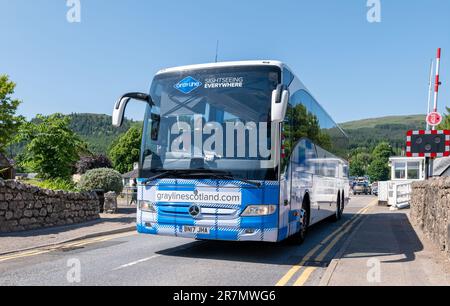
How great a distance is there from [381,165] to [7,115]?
110m

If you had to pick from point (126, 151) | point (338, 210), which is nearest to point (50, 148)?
point (338, 210)

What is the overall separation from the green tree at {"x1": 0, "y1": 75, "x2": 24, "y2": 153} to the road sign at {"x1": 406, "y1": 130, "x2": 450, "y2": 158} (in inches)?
536

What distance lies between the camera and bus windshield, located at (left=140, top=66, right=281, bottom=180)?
25.1 feet

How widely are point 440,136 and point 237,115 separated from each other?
10241mm

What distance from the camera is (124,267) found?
7328 millimetres

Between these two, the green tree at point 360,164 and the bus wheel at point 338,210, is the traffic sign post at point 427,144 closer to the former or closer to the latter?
the bus wheel at point 338,210

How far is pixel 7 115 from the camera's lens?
13844 mm

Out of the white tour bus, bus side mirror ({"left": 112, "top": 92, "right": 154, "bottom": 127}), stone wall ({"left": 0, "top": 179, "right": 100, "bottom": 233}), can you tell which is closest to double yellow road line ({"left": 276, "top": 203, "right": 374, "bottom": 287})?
the white tour bus

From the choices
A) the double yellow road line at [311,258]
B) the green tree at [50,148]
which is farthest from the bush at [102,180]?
the double yellow road line at [311,258]

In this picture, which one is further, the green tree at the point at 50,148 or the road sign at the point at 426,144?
the green tree at the point at 50,148

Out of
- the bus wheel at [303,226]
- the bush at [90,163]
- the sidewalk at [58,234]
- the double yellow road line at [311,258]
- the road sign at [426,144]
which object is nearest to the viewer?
the double yellow road line at [311,258]

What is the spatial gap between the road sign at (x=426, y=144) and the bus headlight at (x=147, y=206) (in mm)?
10827

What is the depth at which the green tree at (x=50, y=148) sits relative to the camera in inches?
647
